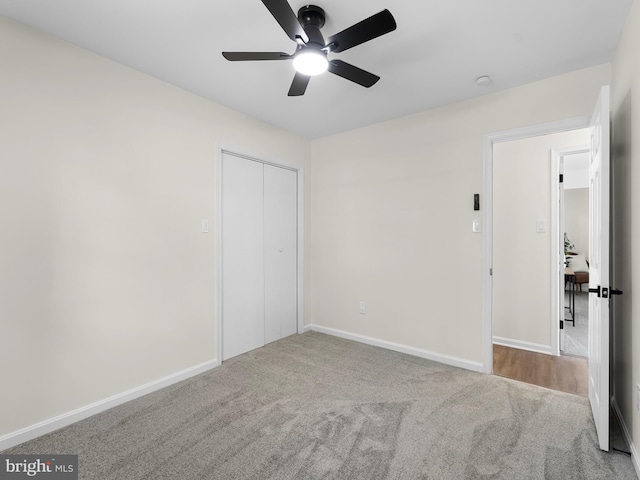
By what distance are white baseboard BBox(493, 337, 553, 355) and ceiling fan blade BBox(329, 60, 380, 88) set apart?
126 inches

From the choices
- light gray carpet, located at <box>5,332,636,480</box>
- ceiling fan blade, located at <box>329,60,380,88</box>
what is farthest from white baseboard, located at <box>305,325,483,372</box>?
ceiling fan blade, located at <box>329,60,380,88</box>

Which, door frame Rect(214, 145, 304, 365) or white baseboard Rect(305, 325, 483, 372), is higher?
door frame Rect(214, 145, 304, 365)

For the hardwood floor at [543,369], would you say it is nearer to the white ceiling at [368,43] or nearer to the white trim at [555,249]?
the white trim at [555,249]

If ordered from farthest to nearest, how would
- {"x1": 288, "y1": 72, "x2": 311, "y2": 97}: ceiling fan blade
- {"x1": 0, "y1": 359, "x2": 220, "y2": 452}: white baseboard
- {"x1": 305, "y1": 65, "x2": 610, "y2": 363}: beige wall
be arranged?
{"x1": 305, "y1": 65, "x2": 610, "y2": 363}: beige wall < {"x1": 288, "y1": 72, "x2": 311, "y2": 97}: ceiling fan blade < {"x1": 0, "y1": 359, "x2": 220, "y2": 452}: white baseboard

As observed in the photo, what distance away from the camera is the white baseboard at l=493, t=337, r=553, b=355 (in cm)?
338

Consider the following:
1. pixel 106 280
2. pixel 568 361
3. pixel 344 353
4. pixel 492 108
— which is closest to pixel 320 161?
pixel 492 108

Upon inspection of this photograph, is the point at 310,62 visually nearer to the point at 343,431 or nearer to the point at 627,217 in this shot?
the point at 627,217

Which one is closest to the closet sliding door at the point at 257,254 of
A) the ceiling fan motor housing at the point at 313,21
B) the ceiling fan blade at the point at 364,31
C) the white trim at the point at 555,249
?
the ceiling fan motor housing at the point at 313,21

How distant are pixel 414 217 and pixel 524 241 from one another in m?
1.30

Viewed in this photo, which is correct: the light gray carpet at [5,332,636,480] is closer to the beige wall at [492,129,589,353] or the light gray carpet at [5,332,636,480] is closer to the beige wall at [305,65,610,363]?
the beige wall at [305,65,610,363]

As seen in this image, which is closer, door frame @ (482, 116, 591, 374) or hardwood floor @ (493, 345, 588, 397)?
hardwood floor @ (493, 345, 588, 397)

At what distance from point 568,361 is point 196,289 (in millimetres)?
3637

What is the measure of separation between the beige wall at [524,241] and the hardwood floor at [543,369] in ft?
0.68

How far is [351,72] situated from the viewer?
6.37 ft
